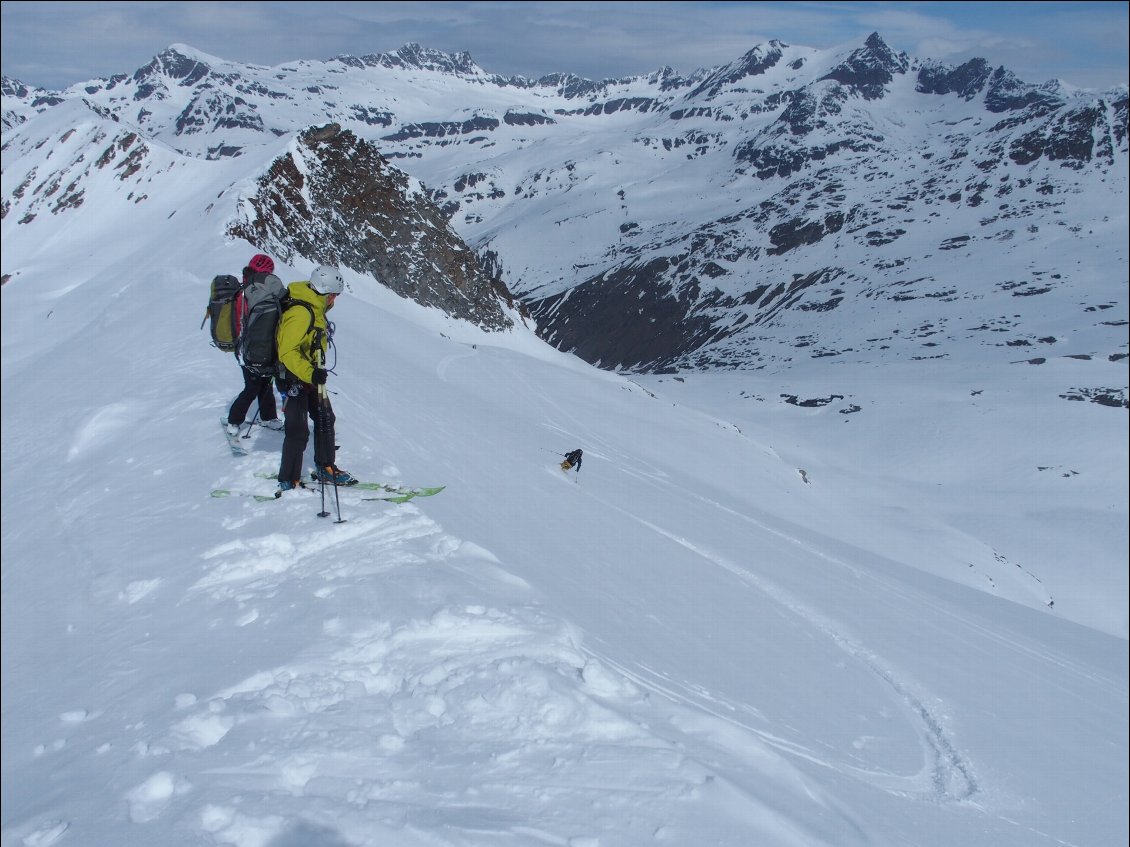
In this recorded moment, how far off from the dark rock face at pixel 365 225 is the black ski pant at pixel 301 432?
1200 inches

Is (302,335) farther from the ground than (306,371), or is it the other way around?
(302,335)

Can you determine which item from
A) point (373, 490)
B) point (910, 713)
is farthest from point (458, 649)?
point (910, 713)

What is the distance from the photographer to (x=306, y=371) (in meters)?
8.53

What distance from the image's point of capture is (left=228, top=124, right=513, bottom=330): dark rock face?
133ft

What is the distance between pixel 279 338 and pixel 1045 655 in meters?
15.4

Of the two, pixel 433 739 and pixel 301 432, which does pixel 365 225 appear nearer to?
pixel 301 432

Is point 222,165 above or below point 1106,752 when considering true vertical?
above

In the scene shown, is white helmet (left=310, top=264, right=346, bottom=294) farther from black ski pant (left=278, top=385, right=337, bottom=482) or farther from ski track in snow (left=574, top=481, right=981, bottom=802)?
ski track in snow (left=574, top=481, right=981, bottom=802)

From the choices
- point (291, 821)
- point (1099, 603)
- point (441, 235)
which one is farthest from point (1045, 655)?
point (441, 235)

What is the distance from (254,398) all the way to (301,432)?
1.74 m

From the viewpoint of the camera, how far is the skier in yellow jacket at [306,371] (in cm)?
847

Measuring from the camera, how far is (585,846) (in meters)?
4.25

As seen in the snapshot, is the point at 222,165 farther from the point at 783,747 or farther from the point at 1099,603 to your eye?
the point at 1099,603

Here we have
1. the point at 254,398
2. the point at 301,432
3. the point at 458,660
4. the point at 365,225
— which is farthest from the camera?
the point at 365,225
